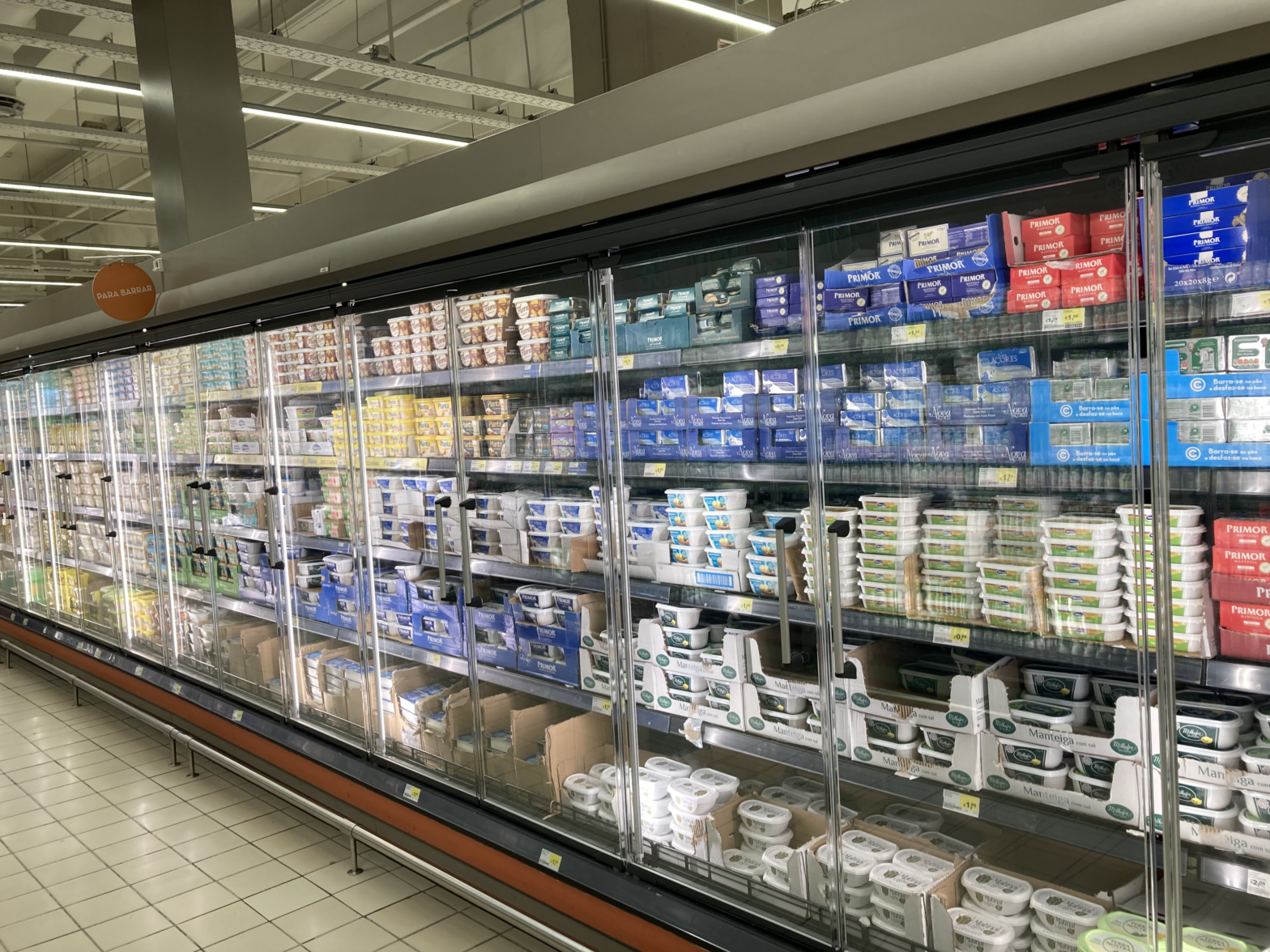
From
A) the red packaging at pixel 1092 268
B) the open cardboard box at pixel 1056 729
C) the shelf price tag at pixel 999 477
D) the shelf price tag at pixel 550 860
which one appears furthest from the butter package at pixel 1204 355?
the shelf price tag at pixel 550 860

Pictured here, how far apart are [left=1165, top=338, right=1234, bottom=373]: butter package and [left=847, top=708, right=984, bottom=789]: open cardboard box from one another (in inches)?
38.6

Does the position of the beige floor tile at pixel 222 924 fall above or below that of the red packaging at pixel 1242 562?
below

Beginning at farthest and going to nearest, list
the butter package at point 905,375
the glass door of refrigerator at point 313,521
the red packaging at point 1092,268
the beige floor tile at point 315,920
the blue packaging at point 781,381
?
1. the glass door of refrigerator at point 313,521
2. the beige floor tile at point 315,920
3. the blue packaging at point 781,381
4. the butter package at point 905,375
5. the red packaging at point 1092,268

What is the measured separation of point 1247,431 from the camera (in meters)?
1.71

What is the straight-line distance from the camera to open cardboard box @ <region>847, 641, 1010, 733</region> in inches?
86.3

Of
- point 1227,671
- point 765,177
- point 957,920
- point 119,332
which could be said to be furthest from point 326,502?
point 1227,671

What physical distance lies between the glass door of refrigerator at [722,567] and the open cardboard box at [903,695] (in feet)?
0.31

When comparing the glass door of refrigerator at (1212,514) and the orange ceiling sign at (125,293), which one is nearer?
the glass door of refrigerator at (1212,514)

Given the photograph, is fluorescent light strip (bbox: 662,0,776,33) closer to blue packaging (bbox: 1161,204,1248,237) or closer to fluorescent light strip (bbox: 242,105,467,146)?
blue packaging (bbox: 1161,204,1248,237)

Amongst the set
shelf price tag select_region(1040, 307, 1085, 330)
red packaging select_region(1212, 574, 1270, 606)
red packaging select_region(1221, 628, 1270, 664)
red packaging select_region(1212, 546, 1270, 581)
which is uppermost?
shelf price tag select_region(1040, 307, 1085, 330)

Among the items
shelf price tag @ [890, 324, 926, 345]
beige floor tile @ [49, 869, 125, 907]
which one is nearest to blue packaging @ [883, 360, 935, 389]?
shelf price tag @ [890, 324, 926, 345]

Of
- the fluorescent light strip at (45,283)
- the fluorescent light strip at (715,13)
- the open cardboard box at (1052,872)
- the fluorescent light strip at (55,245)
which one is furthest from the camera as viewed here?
the fluorescent light strip at (45,283)

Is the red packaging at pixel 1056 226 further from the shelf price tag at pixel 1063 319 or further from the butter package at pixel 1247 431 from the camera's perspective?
the butter package at pixel 1247 431

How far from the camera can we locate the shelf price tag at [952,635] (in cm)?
210
